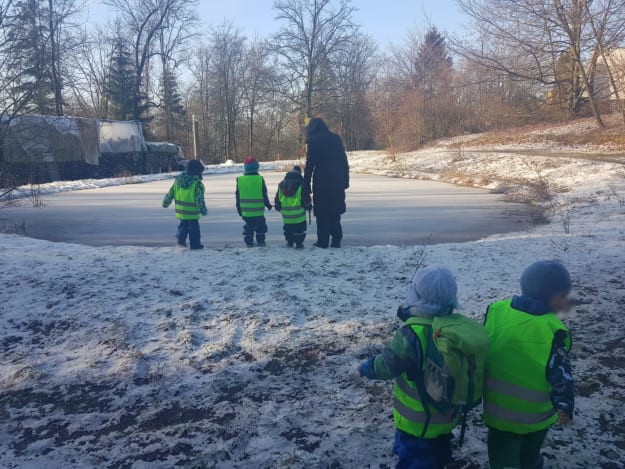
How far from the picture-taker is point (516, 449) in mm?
2264

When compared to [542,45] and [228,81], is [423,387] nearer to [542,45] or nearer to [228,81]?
[542,45]

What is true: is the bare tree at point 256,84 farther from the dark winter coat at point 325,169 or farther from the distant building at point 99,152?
the dark winter coat at point 325,169

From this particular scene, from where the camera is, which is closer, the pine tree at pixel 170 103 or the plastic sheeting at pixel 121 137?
the plastic sheeting at pixel 121 137

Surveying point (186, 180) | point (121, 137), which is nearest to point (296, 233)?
point (186, 180)

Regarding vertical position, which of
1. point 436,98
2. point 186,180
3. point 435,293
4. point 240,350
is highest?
point 436,98

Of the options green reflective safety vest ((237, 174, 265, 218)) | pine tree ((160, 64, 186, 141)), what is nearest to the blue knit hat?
green reflective safety vest ((237, 174, 265, 218))

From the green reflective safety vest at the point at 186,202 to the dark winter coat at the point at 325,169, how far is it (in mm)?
1668

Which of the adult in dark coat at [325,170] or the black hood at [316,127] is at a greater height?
the black hood at [316,127]

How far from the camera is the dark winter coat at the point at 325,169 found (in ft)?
23.1

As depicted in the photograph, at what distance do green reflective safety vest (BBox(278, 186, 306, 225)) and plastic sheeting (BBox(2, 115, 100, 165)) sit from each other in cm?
629

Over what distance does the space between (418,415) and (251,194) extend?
5.55 metres

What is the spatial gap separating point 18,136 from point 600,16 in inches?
765

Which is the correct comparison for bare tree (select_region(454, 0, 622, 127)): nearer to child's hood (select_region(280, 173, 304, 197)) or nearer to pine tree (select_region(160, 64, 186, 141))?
child's hood (select_region(280, 173, 304, 197))

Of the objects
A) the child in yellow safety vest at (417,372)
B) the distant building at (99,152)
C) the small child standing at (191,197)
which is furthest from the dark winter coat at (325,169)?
the distant building at (99,152)
